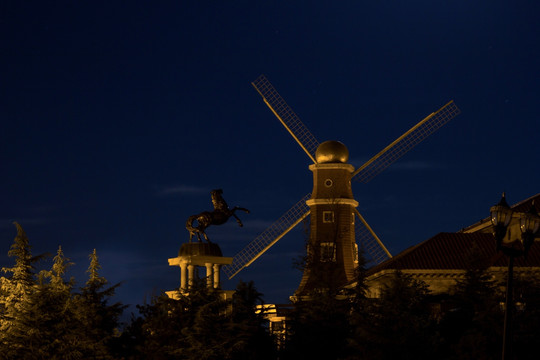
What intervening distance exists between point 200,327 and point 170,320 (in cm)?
179

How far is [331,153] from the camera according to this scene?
227ft

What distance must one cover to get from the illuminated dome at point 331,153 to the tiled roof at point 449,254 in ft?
51.6

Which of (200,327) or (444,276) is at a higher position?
(444,276)

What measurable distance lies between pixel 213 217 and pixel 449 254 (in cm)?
1273

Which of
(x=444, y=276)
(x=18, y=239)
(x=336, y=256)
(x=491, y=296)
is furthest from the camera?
(x=336, y=256)

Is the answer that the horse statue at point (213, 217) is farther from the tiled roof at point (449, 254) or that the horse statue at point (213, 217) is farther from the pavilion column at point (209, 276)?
the tiled roof at point (449, 254)

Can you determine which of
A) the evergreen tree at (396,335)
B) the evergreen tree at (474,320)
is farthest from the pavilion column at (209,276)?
the evergreen tree at (474,320)

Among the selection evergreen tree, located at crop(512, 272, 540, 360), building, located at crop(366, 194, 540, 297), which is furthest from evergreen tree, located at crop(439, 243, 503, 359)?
building, located at crop(366, 194, 540, 297)

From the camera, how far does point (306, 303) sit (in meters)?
40.4

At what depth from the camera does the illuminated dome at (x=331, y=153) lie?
6906cm

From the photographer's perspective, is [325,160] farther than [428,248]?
Yes

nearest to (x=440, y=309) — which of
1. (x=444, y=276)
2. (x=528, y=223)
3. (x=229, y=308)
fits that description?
(x=444, y=276)

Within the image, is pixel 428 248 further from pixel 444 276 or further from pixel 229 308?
pixel 229 308

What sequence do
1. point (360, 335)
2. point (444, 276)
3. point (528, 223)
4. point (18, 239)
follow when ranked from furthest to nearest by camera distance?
point (444, 276) → point (18, 239) → point (360, 335) → point (528, 223)
